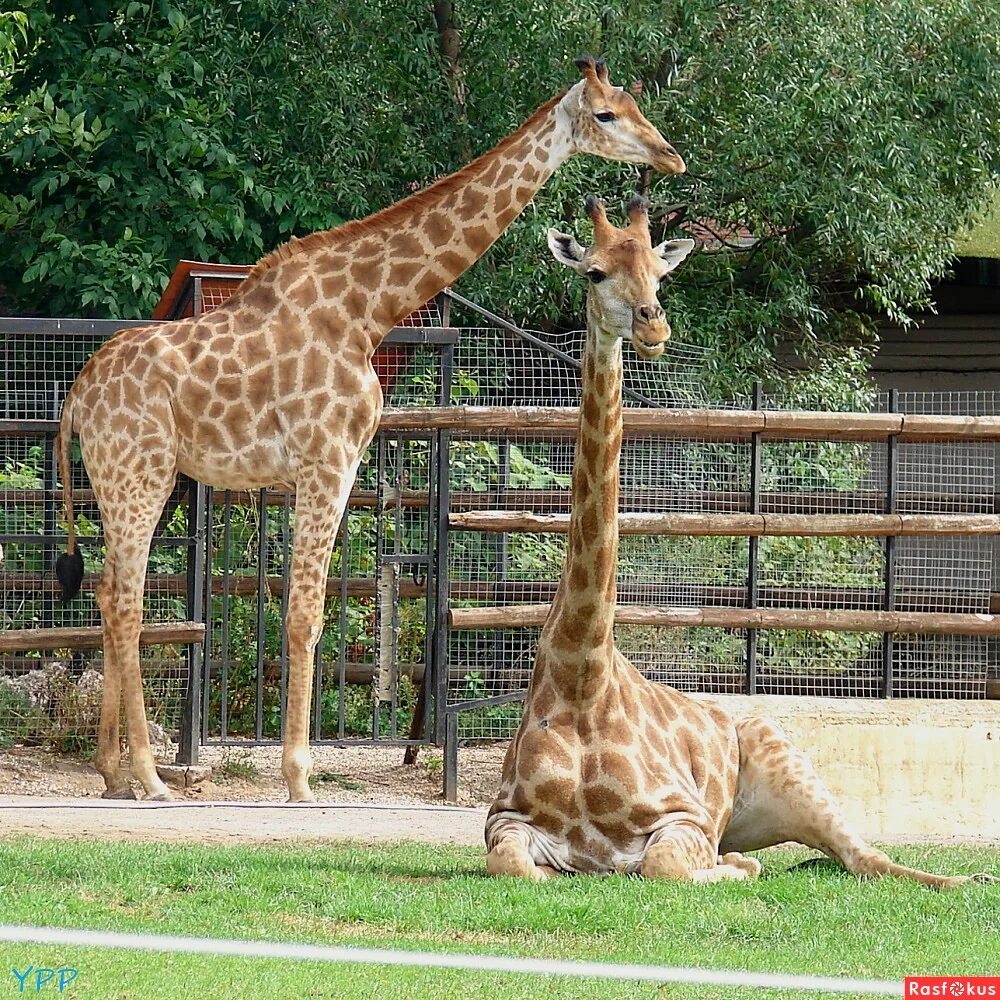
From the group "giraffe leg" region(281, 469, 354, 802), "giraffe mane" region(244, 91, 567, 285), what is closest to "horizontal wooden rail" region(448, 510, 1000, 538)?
"giraffe leg" region(281, 469, 354, 802)

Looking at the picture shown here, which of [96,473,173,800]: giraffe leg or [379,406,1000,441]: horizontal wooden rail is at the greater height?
[379,406,1000,441]: horizontal wooden rail

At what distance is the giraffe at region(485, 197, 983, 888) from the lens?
21.2 ft

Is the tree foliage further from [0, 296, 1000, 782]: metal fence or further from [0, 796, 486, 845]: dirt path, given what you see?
[0, 796, 486, 845]: dirt path

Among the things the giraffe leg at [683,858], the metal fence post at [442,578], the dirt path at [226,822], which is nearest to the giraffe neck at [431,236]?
the metal fence post at [442,578]

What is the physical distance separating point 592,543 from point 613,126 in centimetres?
285

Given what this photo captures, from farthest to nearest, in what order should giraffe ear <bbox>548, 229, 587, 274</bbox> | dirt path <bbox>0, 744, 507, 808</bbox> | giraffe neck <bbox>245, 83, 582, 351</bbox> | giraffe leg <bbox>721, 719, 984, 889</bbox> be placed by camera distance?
1. dirt path <bbox>0, 744, 507, 808</bbox>
2. giraffe neck <bbox>245, 83, 582, 351</bbox>
3. giraffe leg <bbox>721, 719, 984, 889</bbox>
4. giraffe ear <bbox>548, 229, 587, 274</bbox>

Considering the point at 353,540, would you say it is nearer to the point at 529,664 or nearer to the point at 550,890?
the point at 529,664

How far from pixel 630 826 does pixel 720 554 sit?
546 cm

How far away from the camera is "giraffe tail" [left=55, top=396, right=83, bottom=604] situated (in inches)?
371

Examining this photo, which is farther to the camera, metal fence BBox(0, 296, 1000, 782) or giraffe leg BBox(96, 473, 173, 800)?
metal fence BBox(0, 296, 1000, 782)

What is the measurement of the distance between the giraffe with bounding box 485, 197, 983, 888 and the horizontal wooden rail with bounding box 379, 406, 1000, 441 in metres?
3.12

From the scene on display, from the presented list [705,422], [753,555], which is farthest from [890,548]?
[705,422]

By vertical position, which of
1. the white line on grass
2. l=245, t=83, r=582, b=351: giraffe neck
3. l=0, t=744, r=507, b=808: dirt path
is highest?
l=245, t=83, r=582, b=351: giraffe neck

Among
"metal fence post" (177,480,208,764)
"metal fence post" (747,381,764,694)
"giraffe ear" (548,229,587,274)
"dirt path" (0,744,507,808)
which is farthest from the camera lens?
"metal fence post" (747,381,764,694)
